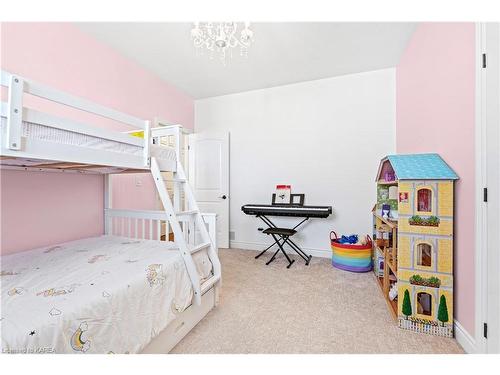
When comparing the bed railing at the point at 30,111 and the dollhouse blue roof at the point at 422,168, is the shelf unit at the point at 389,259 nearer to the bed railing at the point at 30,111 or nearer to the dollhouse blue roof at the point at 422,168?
the dollhouse blue roof at the point at 422,168

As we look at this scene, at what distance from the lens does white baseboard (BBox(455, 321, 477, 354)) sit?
1.35 metres

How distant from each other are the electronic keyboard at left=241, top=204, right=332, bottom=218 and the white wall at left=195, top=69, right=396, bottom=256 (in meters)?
0.40

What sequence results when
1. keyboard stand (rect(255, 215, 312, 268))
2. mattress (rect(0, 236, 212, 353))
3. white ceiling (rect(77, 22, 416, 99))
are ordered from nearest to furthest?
mattress (rect(0, 236, 212, 353)), white ceiling (rect(77, 22, 416, 99)), keyboard stand (rect(255, 215, 312, 268))

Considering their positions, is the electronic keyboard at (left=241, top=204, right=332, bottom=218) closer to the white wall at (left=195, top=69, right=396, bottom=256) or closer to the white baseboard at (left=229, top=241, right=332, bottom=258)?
the white wall at (left=195, top=69, right=396, bottom=256)

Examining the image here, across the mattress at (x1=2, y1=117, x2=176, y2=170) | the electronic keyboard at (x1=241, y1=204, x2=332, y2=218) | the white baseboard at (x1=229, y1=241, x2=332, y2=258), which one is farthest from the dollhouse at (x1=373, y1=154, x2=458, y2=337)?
the mattress at (x1=2, y1=117, x2=176, y2=170)

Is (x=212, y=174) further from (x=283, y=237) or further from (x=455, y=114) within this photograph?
(x=455, y=114)

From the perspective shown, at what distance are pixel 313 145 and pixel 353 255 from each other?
1.63 meters

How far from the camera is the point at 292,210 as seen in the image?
2.96m

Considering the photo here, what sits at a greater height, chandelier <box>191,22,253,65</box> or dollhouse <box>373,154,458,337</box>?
chandelier <box>191,22,253,65</box>

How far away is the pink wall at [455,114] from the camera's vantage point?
143 cm

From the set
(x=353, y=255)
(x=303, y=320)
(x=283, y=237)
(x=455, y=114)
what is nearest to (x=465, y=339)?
(x=303, y=320)
